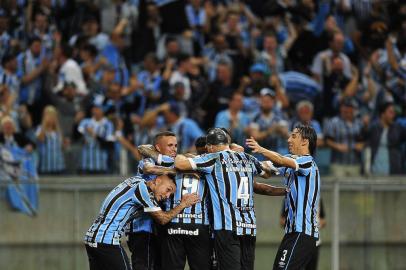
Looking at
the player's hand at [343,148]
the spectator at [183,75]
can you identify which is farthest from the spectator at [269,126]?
the spectator at [183,75]

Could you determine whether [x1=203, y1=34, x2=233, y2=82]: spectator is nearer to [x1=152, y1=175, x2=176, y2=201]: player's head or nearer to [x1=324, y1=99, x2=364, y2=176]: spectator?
[x1=324, y1=99, x2=364, y2=176]: spectator

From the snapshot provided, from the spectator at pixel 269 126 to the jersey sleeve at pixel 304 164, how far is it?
4870mm

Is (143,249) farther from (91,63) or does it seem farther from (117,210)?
(91,63)

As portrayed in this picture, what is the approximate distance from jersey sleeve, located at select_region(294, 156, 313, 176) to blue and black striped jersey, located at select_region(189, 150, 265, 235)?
1.84 feet

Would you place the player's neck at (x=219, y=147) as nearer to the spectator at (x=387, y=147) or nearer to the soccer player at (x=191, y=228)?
the soccer player at (x=191, y=228)

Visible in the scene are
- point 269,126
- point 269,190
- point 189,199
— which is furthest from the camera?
point 269,126

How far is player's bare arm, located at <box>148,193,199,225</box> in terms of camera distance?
11883 mm

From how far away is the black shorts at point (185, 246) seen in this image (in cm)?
1218

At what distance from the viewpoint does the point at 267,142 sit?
667 inches

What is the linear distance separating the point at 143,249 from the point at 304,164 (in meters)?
2.28

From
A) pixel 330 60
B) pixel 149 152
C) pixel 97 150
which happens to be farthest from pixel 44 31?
pixel 149 152

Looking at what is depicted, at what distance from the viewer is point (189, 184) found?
12.1 metres

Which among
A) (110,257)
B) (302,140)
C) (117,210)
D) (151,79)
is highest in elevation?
(151,79)

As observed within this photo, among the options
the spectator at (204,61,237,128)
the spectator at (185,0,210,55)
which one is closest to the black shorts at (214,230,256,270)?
the spectator at (204,61,237,128)
